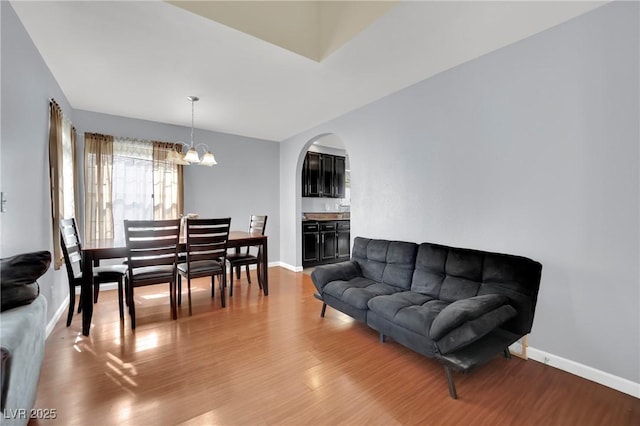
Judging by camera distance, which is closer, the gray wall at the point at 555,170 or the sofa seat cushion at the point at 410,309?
the gray wall at the point at 555,170

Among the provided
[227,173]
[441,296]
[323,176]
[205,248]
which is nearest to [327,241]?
[323,176]

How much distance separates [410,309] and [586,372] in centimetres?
125

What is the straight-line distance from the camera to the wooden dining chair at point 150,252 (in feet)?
8.62

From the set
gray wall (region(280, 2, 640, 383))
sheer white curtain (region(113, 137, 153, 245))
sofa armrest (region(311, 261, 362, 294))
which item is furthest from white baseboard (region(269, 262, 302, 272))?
gray wall (region(280, 2, 640, 383))

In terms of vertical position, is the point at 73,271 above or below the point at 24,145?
below

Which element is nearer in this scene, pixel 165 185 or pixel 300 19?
pixel 300 19

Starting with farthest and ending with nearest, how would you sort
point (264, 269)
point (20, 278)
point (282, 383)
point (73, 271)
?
point (264, 269) < point (73, 271) < point (282, 383) < point (20, 278)

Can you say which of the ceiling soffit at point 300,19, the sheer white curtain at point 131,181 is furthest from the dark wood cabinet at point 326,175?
the ceiling soffit at point 300,19

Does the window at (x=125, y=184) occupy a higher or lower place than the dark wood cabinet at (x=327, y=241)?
higher

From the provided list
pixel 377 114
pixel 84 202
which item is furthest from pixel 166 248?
pixel 377 114

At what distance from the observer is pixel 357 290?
2.51 metres

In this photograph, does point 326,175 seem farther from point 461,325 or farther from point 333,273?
point 461,325

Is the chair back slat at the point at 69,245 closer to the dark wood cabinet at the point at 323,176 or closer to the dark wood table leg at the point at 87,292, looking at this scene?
the dark wood table leg at the point at 87,292

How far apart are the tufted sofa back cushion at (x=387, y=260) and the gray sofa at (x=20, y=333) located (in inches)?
99.9
